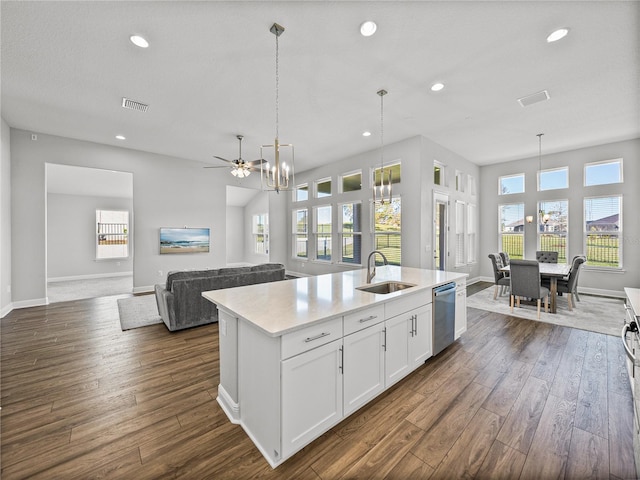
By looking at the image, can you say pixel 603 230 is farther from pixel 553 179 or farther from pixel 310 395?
pixel 310 395

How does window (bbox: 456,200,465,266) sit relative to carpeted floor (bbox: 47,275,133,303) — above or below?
above

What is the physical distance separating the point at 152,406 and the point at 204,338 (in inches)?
55.7

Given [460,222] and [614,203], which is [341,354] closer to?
[460,222]

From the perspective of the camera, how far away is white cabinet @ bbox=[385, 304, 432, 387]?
228 cm

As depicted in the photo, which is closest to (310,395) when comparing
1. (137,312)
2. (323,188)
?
(137,312)

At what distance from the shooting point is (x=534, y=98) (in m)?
3.86

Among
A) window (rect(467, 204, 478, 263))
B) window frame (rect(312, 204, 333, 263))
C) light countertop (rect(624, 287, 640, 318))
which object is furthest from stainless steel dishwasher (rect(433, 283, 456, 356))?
window (rect(467, 204, 478, 263))

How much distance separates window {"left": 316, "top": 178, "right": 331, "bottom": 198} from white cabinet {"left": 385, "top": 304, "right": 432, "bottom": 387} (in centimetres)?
554

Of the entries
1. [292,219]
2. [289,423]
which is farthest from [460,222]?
[289,423]

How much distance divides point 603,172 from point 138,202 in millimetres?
11125

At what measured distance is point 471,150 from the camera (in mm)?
6418

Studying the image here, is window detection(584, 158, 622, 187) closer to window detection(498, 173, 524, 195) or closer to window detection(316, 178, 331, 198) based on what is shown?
window detection(498, 173, 524, 195)

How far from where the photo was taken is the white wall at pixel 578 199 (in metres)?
5.59

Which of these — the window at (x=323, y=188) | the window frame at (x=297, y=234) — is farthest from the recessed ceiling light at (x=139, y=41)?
the window frame at (x=297, y=234)
